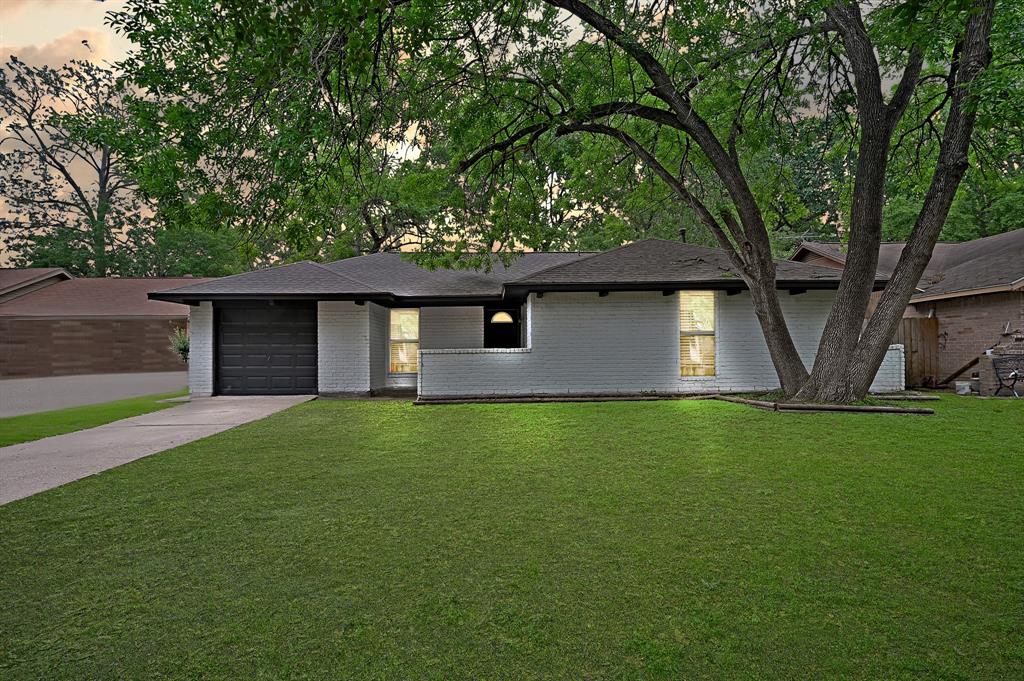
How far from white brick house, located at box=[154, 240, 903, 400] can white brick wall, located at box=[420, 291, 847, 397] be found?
3 centimetres

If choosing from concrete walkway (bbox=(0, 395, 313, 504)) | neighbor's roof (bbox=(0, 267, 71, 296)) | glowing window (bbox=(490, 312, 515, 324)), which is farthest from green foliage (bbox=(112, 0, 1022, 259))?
neighbor's roof (bbox=(0, 267, 71, 296))

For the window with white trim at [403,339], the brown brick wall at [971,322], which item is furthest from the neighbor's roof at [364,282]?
the brown brick wall at [971,322]

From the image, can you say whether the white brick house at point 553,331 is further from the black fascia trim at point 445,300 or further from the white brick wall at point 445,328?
the white brick wall at point 445,328

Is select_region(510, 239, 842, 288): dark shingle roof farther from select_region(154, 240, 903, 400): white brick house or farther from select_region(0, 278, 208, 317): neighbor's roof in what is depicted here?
select_region(0, 278, 208, 317): neighbor's roof

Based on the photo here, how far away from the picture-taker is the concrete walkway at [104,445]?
5668mm

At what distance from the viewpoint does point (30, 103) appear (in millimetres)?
36406

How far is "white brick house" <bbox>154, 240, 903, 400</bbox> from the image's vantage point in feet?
44.6

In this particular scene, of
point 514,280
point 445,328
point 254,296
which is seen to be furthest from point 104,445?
point 445,328

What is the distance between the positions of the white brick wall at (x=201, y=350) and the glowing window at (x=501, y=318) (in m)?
7.95

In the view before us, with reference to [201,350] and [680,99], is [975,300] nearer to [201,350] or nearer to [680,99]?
[680,99]

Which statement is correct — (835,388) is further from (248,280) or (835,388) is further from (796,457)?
(248,280)

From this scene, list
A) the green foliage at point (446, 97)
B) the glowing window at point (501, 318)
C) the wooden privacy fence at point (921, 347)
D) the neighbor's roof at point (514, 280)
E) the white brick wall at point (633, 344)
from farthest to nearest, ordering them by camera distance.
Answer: the glowing window at point (501, 318) → the wooden privacy fence at point (921, 347) → the white brick wall at point (633, 344) → the neighbor's roof at point (514, 280) → the green foliage at point (446, 97)

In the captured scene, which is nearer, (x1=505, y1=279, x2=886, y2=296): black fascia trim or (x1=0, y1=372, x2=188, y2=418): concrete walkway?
(x1=0, y1=372, x2=188, y2=418): concrete walkway

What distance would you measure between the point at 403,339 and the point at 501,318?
3.13m
